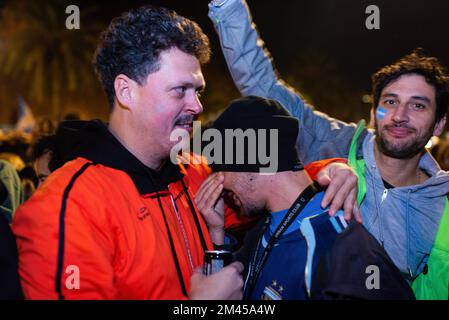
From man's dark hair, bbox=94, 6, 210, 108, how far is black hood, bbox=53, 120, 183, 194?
0.94ft

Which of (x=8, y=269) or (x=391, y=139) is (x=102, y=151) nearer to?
(x=8, y=269)

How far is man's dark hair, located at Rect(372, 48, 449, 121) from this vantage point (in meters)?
3.20

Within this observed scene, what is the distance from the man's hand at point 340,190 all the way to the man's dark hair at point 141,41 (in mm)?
977

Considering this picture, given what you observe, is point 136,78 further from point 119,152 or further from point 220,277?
point 220,277

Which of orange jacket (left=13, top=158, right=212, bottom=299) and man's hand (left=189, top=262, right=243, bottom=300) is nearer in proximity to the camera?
orange jacket (left=13, top=158, right=212, bottom=299)

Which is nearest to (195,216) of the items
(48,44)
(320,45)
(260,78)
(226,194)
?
(226,194)

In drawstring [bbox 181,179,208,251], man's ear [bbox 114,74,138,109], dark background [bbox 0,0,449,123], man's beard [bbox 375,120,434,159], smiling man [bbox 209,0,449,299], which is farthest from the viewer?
dark background [bbox 0,0,449,123]

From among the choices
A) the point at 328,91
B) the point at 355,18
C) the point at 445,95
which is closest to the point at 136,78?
the point at 445,95

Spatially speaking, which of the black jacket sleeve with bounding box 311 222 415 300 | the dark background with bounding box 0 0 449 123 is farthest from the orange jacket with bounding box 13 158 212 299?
the dark background with bounding box 0 0 449 123

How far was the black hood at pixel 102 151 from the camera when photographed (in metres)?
2.27

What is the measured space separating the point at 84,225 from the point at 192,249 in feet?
2.19
